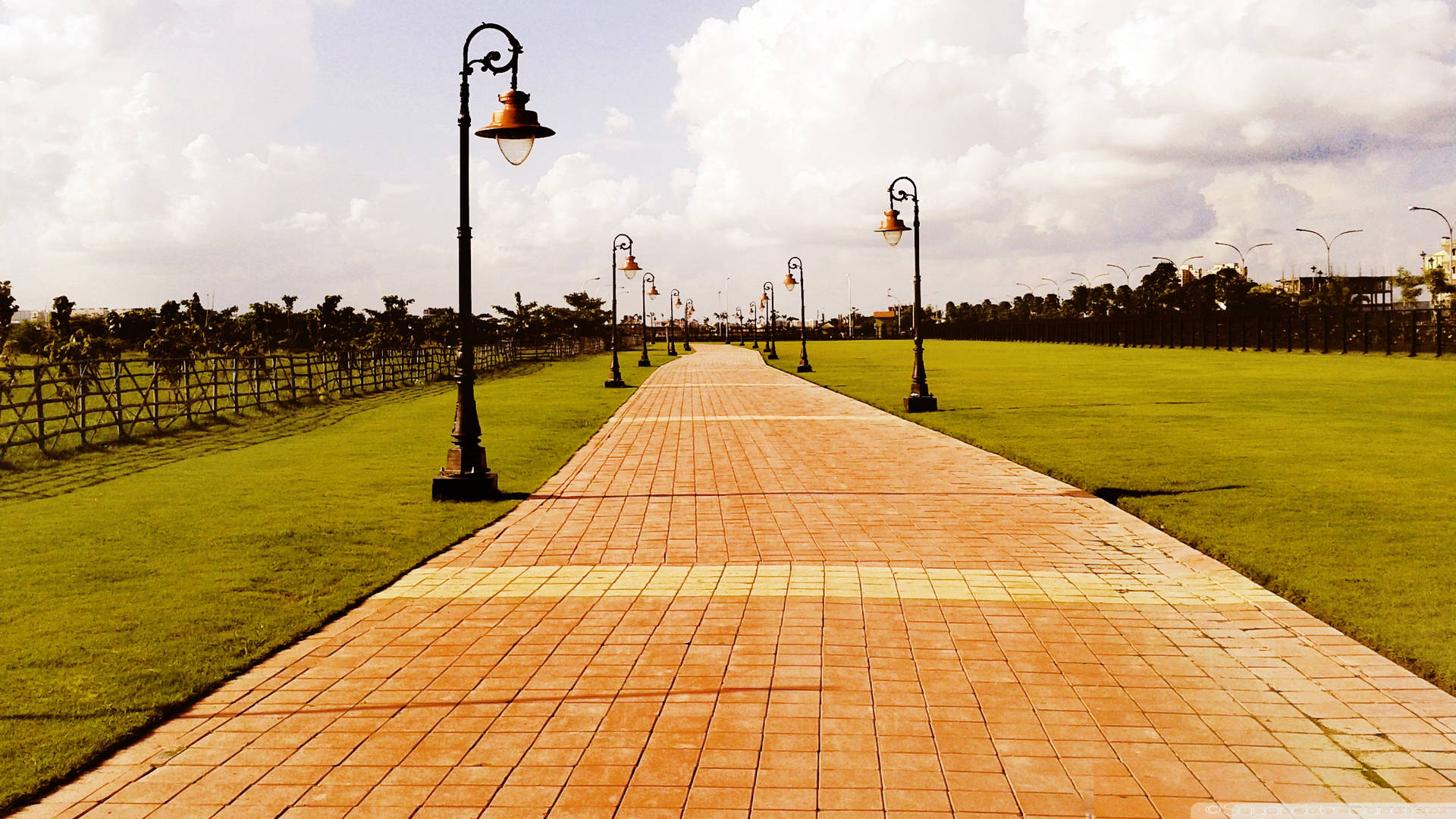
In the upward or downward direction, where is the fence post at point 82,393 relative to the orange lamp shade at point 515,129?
downward

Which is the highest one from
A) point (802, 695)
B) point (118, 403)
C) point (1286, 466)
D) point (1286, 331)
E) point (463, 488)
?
point (1286, 331)

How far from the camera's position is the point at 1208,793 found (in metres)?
3.92

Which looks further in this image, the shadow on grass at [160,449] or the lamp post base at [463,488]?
the shadow on grass at [160,449]

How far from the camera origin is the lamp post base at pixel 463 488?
11.2 metres

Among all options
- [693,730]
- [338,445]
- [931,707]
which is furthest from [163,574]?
[338,445]

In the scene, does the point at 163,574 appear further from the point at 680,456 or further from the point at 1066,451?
the point at 1066,451

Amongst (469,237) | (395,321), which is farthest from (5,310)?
(395,321)

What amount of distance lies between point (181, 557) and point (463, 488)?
3218 millimetres

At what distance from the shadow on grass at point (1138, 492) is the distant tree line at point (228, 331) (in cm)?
1594

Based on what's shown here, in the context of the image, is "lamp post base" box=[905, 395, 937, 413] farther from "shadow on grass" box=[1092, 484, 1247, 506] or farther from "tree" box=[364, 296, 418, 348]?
"tree" box=[364, 296, 418, 348]

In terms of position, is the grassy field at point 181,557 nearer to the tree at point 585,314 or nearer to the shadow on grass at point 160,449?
the shadow on grass at point 160,449

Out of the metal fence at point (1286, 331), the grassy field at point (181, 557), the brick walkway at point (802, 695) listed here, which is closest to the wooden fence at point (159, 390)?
the grassy field at point (181, 557)

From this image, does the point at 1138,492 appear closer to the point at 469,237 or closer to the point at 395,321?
the point at 469,237

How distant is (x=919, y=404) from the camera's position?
72.9 feet
